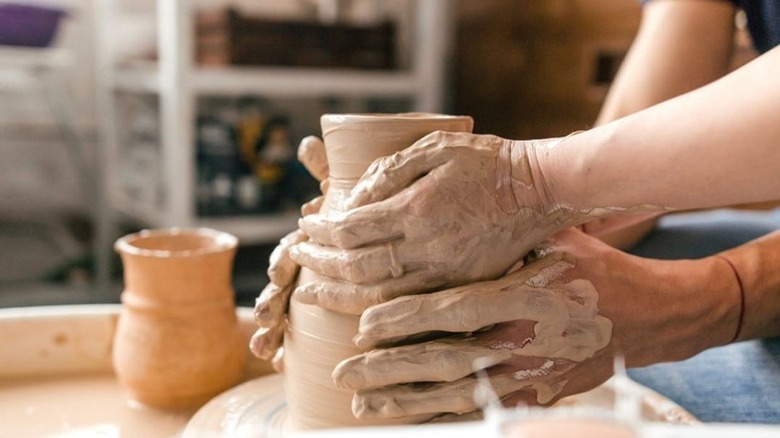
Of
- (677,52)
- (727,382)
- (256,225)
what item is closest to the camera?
(727,382)

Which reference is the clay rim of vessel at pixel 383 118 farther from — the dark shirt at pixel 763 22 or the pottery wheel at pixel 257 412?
the dark shirt at pixel 763 22

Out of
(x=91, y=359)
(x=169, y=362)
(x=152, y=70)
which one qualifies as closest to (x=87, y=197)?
(x=152, y=70)

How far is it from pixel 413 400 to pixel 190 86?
1.80 meters

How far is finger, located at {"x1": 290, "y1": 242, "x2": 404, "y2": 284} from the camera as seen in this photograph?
2.41 feet

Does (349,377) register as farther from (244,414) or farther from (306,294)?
(244,414)

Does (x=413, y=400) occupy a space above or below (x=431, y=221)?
below

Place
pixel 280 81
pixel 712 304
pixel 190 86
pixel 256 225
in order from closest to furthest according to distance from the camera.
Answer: pixel 712 304 < pixel 190 86 < pixel 280 81 < pixel 256 225

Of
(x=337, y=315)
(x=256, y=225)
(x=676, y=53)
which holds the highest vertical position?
(x=676, y=53)

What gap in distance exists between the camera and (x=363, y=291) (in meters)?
0.75

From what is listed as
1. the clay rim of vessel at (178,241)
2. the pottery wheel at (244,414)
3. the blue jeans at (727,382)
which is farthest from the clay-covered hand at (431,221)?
the blue jeans at (727,382)

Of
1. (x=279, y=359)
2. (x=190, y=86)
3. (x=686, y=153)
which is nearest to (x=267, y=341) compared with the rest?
(x=279, y=359)

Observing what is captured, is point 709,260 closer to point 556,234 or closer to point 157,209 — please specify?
point 556,234

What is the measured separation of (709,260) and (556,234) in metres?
0.28

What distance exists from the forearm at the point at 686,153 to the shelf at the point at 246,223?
1.87 metres
